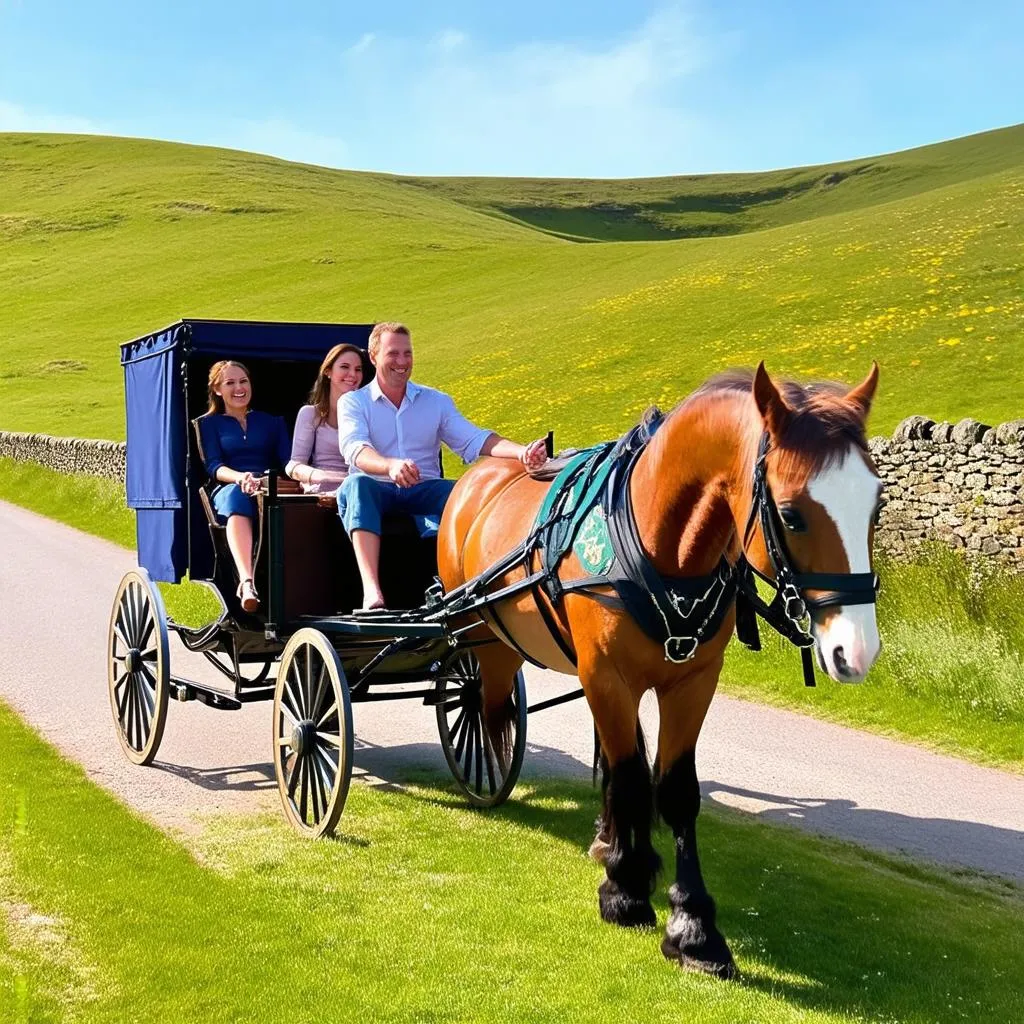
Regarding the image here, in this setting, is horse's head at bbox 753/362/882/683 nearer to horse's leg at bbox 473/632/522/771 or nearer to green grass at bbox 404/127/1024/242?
horse's leg at bbox 473/632/522/771

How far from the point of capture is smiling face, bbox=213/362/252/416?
826 cm

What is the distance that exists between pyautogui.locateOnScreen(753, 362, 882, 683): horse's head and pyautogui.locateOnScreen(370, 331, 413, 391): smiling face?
3310 mm

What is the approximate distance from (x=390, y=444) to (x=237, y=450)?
62.6 inches

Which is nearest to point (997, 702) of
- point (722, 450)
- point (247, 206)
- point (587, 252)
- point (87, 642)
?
point (722, 450)

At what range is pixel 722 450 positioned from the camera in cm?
461

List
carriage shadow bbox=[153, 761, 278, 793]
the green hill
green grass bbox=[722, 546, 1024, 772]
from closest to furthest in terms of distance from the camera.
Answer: carriage shadow bbox=[153, 761, 278, 793] → green grass bbox=[722, 546, 1024, 772] → the green hill

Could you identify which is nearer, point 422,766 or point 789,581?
point 789,581

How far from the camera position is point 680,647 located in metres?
4.88

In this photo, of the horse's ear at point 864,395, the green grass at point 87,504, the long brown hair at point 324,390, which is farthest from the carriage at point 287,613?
the green grass at point 87,504

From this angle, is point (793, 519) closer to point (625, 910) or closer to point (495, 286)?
point (625, 910)

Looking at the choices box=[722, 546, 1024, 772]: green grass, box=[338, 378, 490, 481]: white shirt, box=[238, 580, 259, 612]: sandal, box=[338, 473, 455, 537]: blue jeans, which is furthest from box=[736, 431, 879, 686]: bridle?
box=[722, 546, 1024, 772]: green grass

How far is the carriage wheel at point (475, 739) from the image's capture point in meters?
7.44

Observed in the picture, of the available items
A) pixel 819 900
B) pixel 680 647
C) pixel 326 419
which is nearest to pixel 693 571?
pixel 680 647

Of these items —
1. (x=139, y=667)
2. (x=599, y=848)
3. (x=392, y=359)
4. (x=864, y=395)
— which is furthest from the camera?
(x=139, y=667)
